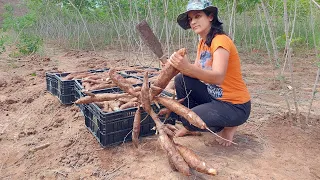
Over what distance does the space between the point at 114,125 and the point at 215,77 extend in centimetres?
102

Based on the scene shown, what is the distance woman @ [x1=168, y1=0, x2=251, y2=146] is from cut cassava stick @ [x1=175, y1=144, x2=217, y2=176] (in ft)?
1.23

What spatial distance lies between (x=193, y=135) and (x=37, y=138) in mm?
1619

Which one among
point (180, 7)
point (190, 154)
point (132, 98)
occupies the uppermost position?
point (180, 7)

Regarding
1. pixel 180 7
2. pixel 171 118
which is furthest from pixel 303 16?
pixel 171 118

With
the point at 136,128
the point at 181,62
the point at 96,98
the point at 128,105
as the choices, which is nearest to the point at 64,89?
the point at 96,98

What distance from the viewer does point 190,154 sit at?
199 centimetres

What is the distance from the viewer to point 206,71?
6.57 ft

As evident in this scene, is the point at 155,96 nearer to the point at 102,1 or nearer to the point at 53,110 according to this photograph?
the point at 53,110

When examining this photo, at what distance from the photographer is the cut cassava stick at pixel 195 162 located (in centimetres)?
181

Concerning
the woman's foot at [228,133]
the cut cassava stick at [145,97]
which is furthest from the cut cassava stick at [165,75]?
the woman's foot at [228,133]

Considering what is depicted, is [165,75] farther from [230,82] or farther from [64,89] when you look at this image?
[64,89]

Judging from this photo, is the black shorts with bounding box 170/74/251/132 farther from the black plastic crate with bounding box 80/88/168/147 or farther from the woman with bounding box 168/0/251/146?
the black plastic crate with bounding box 80/88/168/147

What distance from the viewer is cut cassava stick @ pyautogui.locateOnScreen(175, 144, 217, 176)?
1.81 meters

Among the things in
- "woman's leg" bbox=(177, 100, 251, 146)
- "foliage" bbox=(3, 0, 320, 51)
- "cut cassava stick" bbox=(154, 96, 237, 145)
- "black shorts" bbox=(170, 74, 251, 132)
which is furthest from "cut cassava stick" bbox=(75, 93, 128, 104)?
"foliage" bbox=(3, 0, 320, 51)
